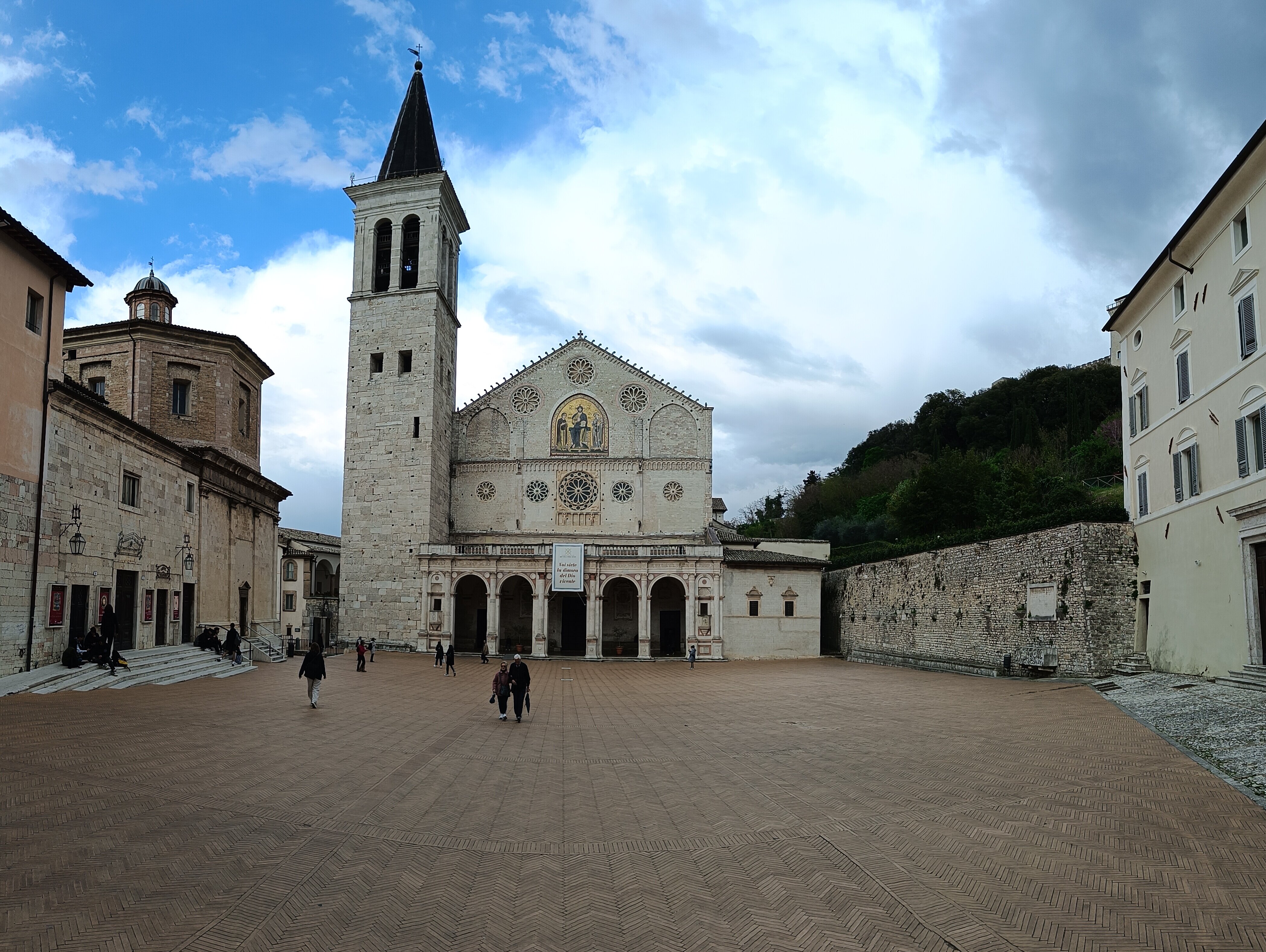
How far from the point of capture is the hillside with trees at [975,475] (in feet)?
130

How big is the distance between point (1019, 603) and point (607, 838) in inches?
891

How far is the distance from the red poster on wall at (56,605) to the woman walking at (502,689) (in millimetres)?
11037

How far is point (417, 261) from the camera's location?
152ft

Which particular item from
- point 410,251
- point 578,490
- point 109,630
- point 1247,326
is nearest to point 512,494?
point 578,490

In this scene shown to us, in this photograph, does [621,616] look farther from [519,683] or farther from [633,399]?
[519,683]

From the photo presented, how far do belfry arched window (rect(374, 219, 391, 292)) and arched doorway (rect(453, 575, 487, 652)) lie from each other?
59.1ft

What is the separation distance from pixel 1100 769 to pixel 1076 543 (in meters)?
14.5

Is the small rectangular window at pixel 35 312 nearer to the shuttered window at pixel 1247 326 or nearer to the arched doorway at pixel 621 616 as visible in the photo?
the shuttered window at pixel 1247 326

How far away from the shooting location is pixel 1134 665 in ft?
75.5

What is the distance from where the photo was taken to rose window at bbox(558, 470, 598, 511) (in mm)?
47094

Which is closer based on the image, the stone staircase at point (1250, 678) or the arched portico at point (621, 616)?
the stone staircase at point (1250, 678)

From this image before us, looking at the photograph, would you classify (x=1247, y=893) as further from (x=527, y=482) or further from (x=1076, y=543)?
(x=527, y=482)

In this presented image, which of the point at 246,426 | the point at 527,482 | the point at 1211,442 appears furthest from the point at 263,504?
the point at 1211,442

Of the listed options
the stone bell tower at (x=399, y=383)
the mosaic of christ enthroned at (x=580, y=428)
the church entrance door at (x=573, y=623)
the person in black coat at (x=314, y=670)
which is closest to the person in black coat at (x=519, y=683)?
the person in black coat at (x=314, y=670)
